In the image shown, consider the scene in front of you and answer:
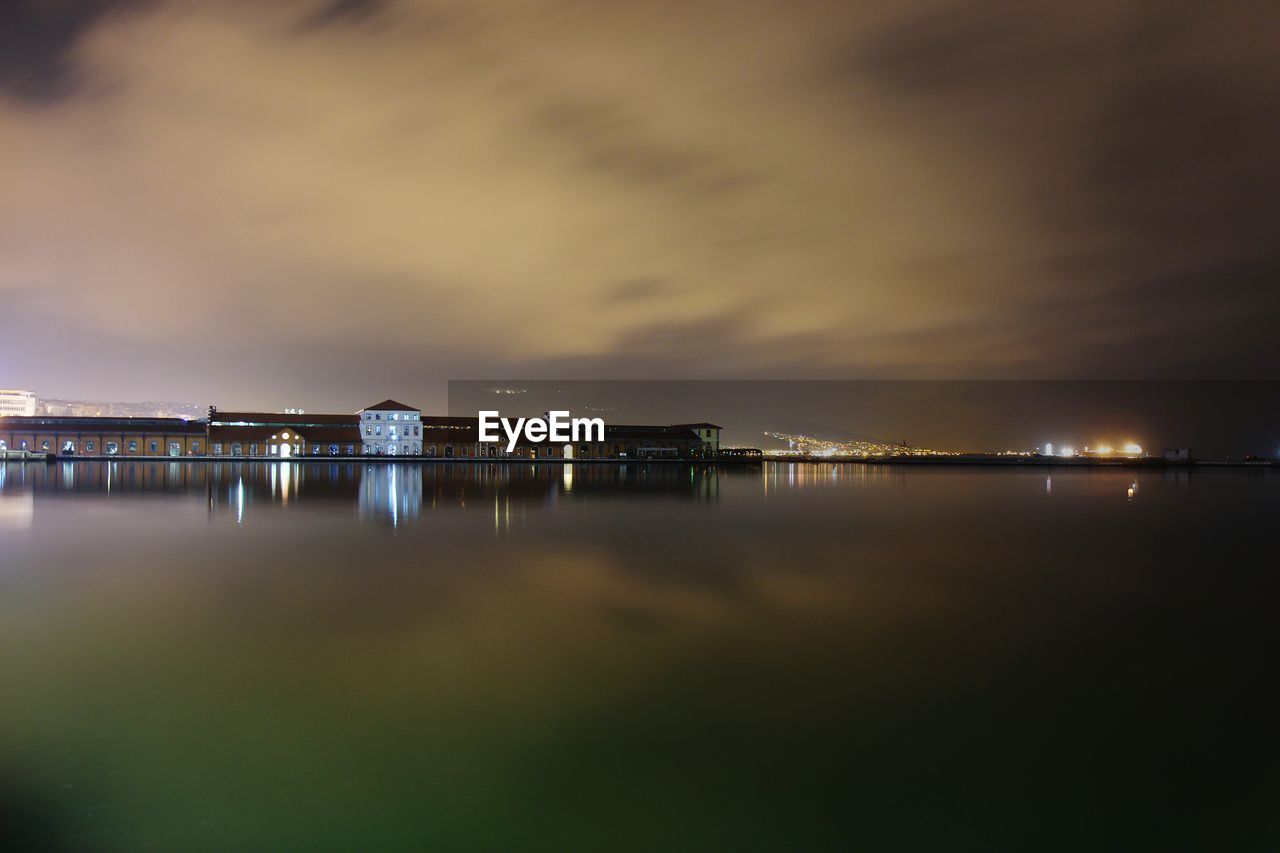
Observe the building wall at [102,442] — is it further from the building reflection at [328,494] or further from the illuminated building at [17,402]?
the illuminated building at [17,402]

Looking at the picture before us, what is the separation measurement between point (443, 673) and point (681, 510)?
16.5 m

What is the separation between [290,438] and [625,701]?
69.1m

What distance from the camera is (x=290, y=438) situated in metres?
66.7

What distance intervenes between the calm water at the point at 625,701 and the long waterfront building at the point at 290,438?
58454mm

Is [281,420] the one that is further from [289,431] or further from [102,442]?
[102,442]

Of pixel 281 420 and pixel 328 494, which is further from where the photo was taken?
pixel 281 420

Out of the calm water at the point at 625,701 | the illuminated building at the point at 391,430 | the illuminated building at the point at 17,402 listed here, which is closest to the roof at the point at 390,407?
the illuminated building at the point at 391,430

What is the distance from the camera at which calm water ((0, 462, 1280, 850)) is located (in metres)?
3.92

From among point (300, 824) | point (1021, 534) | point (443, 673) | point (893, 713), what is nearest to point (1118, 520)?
point (1021, 534)

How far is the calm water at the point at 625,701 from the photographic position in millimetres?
3924

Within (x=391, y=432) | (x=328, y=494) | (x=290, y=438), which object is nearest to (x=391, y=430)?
(x=391, y=432)

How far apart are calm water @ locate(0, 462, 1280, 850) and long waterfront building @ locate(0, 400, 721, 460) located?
58454mm

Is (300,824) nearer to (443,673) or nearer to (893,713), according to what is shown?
(443,673)

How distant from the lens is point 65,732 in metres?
4.92
